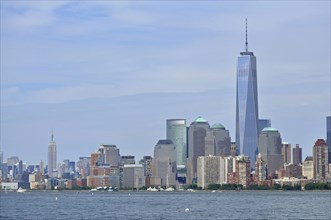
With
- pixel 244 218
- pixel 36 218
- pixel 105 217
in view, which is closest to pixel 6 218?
pixel 36 218

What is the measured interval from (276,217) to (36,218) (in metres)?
31.5

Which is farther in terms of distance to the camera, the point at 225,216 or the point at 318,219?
the point at 225,216

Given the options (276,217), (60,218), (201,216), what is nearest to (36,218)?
(60,218)

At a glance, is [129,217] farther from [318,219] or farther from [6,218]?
[318,219]

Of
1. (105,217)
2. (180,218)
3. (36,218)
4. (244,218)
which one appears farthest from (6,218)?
(244,218)

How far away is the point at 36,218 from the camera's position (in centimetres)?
11312

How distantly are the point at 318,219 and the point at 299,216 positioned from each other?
27.0 feet

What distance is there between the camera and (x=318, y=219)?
108250mm

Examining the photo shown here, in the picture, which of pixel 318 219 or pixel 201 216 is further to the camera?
pixel 201 216

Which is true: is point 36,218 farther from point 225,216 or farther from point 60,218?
point 225,216

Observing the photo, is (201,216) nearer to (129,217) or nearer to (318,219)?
(129,217)

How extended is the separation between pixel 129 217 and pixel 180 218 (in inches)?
323

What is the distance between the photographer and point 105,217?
4515 inches

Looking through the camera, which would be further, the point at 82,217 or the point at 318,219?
the point at 82,217
